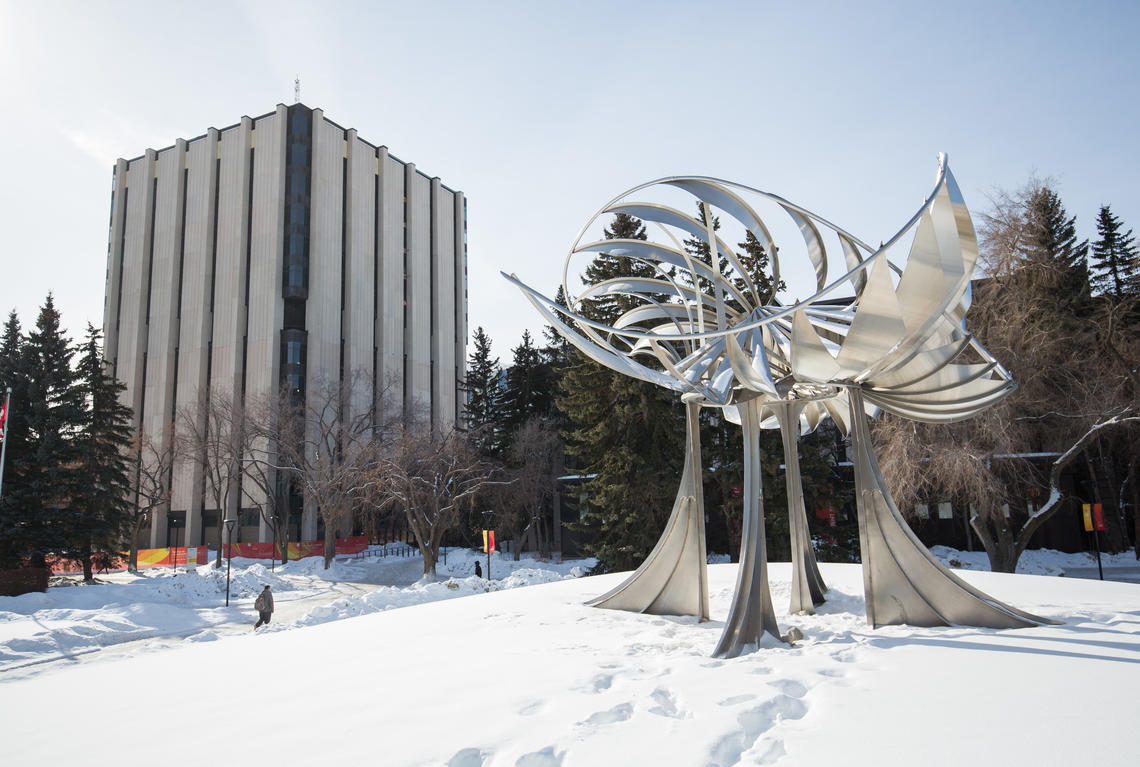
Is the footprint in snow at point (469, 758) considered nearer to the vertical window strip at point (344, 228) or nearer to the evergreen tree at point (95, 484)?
the evergreen tree at point (95, 484)

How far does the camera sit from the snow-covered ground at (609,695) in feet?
16.0

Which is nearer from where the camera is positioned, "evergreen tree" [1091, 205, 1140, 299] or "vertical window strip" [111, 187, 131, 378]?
"evergreen tree" [1091, 205, 1140, 299]

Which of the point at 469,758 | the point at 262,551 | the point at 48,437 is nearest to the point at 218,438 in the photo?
the point at 262,551

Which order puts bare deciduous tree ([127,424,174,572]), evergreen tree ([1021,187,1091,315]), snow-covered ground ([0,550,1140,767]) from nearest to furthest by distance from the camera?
snow-covered ground ([0,550,1140,767])
evergreen tree ([1021,187,1091,315])
bare deciduous tree ([127,424,174,572])

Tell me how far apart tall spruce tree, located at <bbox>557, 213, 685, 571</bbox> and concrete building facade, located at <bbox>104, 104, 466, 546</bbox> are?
23324 millimetres

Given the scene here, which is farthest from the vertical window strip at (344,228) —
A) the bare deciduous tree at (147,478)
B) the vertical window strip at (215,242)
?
the bare deciduous tree at (147,478)

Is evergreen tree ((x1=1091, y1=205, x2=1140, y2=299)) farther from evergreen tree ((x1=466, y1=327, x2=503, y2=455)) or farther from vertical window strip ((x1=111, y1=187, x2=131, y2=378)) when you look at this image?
vertical window strip ((x1=111, y1=187, x2=131, y2=378))

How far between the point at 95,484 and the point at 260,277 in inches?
965

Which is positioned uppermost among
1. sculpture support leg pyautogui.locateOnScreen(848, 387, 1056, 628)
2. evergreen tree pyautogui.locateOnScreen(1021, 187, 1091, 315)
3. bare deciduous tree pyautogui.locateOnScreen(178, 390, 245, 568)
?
evergreen tree pyautogui.locateOnScreen(1021, 187, 1091, 315)

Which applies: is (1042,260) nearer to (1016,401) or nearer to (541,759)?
(1016,401)

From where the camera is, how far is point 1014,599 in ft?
35.2

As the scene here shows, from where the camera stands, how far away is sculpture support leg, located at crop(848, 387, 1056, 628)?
342 inches

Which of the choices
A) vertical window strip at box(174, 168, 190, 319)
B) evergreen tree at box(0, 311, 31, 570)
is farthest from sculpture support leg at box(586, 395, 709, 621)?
vertical window strip at box(174, 168, 190, 319)

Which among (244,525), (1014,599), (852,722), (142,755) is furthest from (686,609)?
(244,525)
